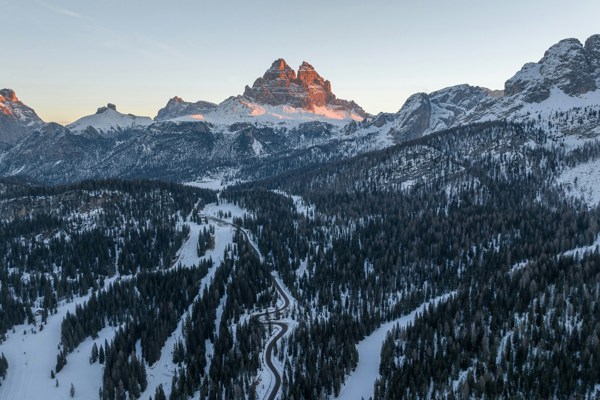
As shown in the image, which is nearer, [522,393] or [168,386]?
[522,393]

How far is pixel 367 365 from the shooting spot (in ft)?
Result: 483

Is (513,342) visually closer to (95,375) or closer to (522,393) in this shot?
(522,393)

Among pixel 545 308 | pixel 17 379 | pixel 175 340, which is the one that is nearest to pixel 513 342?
pixel 545 308

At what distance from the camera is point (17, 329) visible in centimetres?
18562

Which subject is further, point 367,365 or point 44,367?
point 44,367

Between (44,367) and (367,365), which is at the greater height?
(367,365)

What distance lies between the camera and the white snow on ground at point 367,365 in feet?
439

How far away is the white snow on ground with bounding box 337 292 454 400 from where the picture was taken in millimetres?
133875

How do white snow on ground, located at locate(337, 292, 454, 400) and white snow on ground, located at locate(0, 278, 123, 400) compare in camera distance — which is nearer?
white snow on ground, located at locate(337, 292, 454, 400)

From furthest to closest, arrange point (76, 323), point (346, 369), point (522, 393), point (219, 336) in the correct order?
point (76, 323) → point (219, 336) → point (346, 369) → point (522, 393)

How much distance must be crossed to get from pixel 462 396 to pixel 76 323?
13990cm

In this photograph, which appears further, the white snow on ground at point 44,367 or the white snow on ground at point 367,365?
the white snow on ground at point 44,367

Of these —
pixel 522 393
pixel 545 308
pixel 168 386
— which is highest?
pixel 545 308

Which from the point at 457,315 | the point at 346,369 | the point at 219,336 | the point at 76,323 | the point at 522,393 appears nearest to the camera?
the point at 522,393
